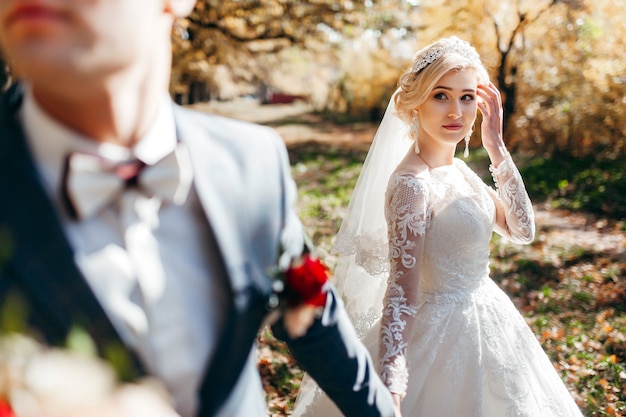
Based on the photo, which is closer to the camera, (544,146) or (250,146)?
(250,146)

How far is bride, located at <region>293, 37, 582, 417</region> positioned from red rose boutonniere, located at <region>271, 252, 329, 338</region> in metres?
1.12

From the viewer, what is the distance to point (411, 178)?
2.51 metres

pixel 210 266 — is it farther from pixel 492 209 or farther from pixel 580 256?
pixel 580 256

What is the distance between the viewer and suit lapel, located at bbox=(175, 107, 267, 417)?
44.2 inches

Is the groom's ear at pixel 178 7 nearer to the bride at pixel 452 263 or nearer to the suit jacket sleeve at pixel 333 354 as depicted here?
the suit jacket sleeve at pixel 333 354

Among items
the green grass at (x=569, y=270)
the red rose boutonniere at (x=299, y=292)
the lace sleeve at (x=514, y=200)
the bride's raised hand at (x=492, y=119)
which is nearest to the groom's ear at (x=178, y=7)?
the red rose boutonniere at (x=299, y=292)

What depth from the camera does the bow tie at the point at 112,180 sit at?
0.96 meters

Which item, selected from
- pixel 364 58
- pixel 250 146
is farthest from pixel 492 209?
pixel 364 58

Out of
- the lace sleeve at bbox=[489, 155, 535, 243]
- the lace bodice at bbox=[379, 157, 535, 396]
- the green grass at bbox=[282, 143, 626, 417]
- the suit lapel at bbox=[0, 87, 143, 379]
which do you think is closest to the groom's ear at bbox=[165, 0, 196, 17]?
the suit lapel at bbox=[0, 87, 143, 379]

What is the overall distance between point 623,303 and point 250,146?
21.7ft

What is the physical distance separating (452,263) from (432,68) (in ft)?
2.97

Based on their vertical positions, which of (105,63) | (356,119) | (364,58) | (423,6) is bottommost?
(356,119)

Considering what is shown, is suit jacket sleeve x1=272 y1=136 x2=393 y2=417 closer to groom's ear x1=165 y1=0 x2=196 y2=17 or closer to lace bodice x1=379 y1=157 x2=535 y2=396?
groom's ear x1=165 y1=0 x2=196 y2=17

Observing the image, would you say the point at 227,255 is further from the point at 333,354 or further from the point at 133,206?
the point at 333,354
